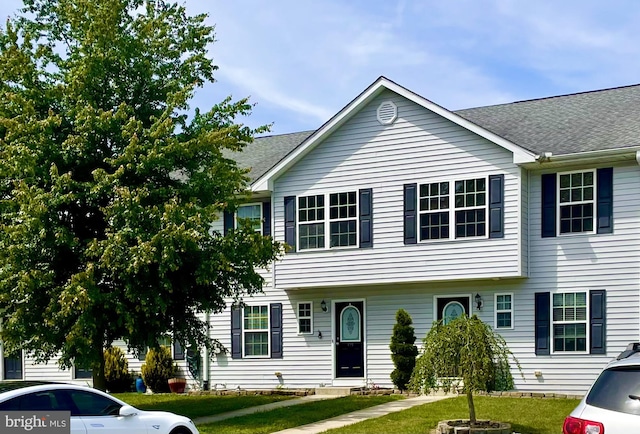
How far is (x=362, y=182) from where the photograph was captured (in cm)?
2294

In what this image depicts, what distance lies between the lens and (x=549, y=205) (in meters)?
21.1

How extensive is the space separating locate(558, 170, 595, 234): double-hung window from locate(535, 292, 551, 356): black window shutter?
1633 millimetres

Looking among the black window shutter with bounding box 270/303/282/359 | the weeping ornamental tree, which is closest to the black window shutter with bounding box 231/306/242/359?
the black window shutter with bounding box 270/303/282/359

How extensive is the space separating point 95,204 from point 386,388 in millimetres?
9211

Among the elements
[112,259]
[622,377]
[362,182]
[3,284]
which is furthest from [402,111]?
[622,377]

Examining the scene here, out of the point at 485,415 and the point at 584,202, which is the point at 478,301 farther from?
the point at 485,415

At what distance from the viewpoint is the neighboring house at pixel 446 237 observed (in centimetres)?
2039

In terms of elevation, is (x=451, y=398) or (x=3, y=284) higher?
(x=3, y=284)

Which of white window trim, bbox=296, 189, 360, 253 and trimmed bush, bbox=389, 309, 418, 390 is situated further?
white window trim, bbox=296, 189, 360, 253

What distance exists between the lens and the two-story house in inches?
803

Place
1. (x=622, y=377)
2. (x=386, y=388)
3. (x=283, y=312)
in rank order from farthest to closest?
(x=283, y=312), (x=386, y=388), (x=622, y=377)

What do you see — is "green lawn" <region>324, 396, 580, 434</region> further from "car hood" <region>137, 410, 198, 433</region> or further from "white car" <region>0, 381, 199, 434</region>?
"white car" <region>0, 381, 199, 434</region>

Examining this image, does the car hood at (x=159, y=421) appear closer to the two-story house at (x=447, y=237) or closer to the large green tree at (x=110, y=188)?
the large green tree at (x=110, y=188)

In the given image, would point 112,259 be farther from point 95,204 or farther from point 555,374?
point 555,374
